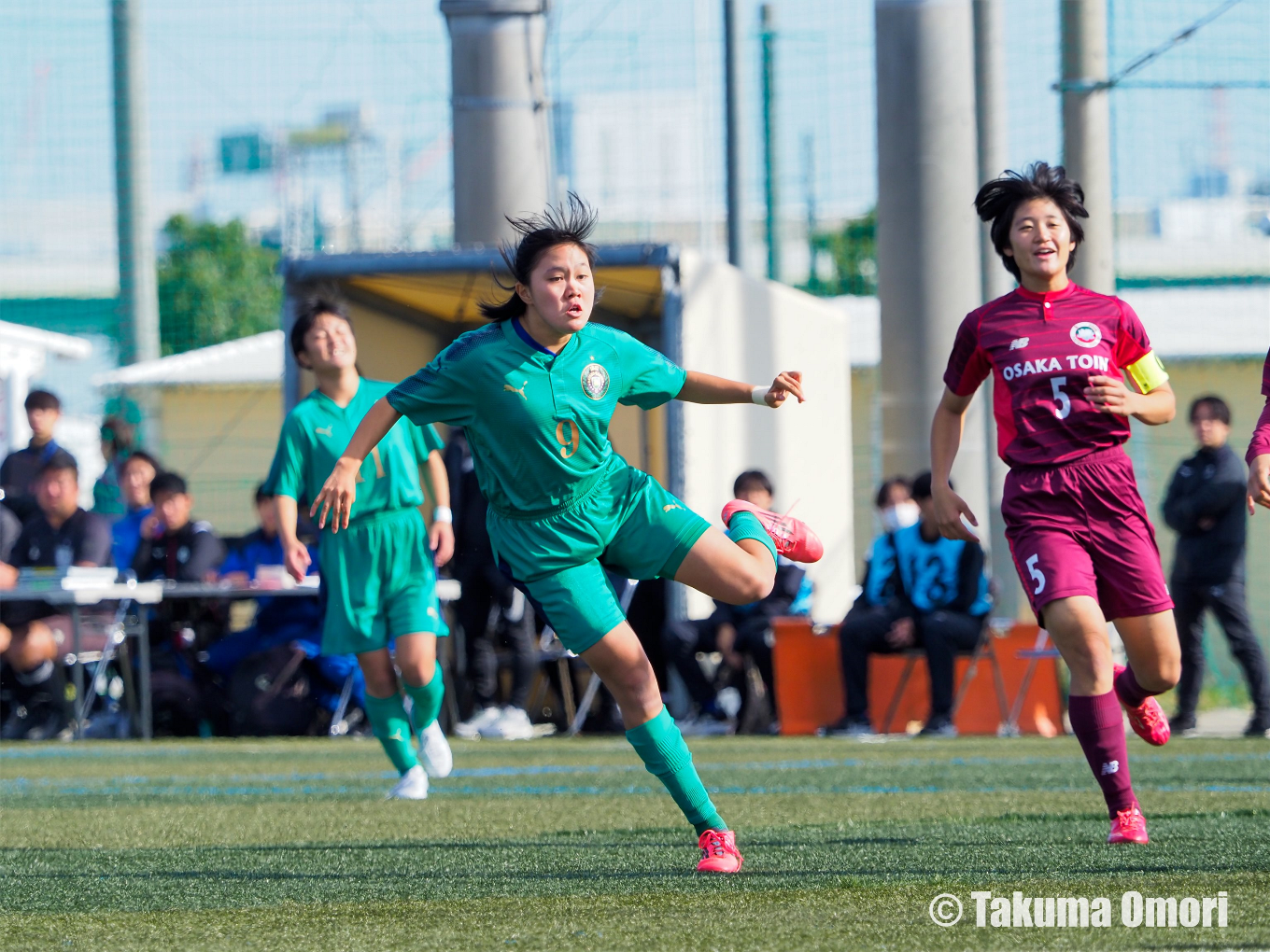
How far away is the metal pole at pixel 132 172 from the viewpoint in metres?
17.4

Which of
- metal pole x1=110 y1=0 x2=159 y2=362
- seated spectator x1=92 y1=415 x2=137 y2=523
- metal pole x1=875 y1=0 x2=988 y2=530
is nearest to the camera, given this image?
seated spectator x1=92 y1=415 x2=137 y2=523

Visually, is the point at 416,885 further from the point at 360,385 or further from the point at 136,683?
the point at 136,683

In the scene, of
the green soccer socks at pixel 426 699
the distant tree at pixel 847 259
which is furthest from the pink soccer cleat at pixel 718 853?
the distant tree at pixel 847 259

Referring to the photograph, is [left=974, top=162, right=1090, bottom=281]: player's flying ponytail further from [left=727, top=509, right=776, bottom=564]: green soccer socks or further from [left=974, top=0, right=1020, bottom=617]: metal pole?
[left=974, top=0, right=1020, bottom=617]: metal pole

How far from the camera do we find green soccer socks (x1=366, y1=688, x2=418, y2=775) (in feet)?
24.0

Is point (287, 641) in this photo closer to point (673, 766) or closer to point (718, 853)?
point (673, 766)

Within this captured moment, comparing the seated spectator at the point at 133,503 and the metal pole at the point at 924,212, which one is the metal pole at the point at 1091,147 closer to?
the metal pole at the point at 924,212

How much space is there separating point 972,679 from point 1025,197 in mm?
6387

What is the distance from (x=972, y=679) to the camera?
11.4 metres

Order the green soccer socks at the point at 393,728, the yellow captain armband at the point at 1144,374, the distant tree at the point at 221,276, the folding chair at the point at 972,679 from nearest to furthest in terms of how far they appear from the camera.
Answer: the yellow captain armband at the point at 1144,374 → the green soccer socks at the point at 393,728 → the folding chair at the point at 972,679 → the distant tree at the point at 221,276

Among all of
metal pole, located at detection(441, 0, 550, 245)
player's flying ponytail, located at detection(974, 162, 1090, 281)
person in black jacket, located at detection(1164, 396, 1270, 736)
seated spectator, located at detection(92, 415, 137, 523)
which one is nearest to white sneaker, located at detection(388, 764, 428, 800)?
player's flying ponytail, located at detection(974, 162, 1090, 281)

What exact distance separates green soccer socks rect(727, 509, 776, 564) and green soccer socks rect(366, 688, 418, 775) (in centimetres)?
247

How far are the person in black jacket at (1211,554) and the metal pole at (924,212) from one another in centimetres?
241

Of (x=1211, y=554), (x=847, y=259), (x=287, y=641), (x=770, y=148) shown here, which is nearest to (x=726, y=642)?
(x=287, y=641)
